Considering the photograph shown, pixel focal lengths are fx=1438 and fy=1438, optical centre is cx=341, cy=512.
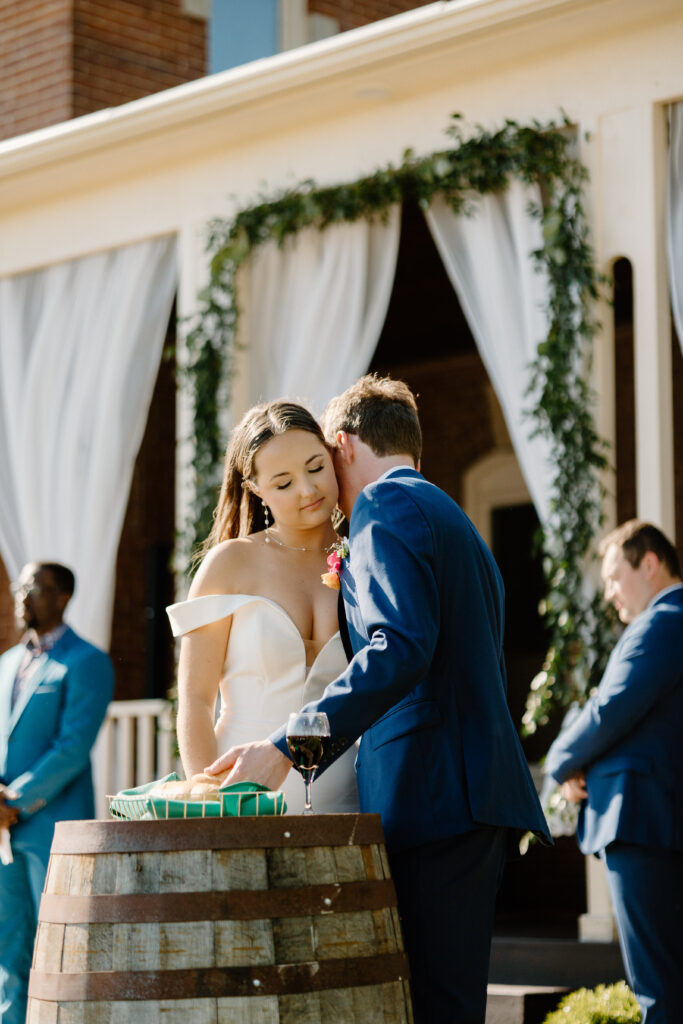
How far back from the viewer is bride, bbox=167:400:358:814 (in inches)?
122

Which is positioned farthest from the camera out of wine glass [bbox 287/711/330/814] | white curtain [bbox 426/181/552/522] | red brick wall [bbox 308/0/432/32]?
red brick wall [bbox 308/0/432/32]

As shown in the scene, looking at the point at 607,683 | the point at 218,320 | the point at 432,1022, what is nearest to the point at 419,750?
the point at 432,1022

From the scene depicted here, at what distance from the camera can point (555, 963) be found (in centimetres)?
596

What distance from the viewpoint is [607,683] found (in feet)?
15.7

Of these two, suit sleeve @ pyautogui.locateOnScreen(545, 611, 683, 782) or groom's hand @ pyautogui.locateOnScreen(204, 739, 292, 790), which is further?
suit sleeve @ pyautogui.locateOnScreen(545, 611, 683, 782)

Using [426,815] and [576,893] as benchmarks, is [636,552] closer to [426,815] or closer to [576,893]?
[426,815]

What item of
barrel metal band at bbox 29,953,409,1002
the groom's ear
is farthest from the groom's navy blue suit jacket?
barrel metal band at bbox 29,953,409,1002

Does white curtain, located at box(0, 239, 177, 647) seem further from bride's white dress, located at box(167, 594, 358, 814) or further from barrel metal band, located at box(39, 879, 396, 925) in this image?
barrel metal band, located at box(39, 879, 396, 925)

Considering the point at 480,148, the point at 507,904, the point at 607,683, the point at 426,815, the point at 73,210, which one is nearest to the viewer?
the point at 426,815

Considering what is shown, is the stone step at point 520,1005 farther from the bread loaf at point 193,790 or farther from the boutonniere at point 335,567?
the bread loaf at point 193,790

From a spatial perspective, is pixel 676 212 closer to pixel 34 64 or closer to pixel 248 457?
pixel 248 457

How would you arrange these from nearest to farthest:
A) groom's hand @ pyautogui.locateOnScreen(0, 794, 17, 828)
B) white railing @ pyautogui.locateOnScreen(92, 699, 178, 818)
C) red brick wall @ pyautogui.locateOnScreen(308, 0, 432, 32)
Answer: groom's hand @ pyautogui.locateOnScreen(0, 794, 17, 828), white railing @ pyautogui.locateOnScreen(92, 699, 178, 818), red brick wall @ pyautogui.locateOnScreen(308, 0, 432, 32)

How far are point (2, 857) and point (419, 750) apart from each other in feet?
11.6

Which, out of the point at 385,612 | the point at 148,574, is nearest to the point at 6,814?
the point at 385,612
